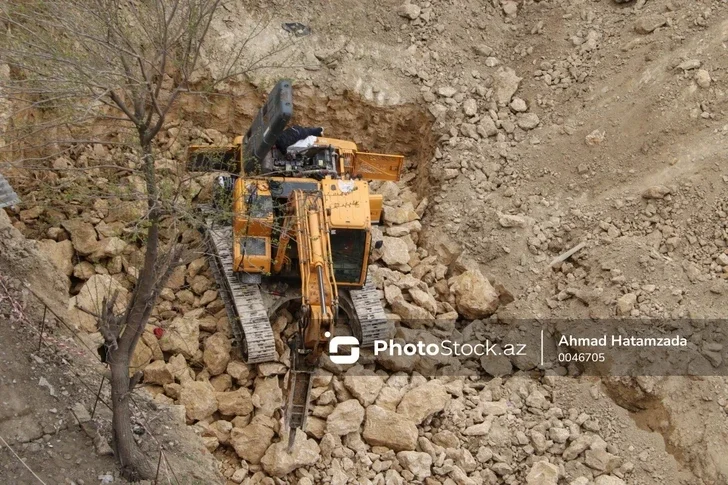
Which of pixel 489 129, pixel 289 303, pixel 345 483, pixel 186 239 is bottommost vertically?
pixel 345 483

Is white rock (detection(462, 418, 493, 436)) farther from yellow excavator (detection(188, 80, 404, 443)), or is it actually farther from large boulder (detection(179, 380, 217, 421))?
large boulder (detection(179, 380, 217, 421))

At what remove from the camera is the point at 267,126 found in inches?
420

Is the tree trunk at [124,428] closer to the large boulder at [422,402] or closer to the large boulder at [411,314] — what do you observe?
the large boulder at [422,402]

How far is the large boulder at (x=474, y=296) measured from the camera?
42.6 ft

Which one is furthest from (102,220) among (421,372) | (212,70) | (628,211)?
(628,211)

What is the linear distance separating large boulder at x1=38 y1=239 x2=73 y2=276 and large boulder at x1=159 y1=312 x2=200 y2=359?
172 centimetres

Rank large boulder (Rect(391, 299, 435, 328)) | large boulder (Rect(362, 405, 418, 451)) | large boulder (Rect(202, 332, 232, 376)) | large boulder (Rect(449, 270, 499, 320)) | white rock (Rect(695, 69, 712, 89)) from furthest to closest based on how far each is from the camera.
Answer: white rock (Rect(695, 69, 712, 89)) → large boulder (Rect(449, 270, 499, 320)) → large boulder (Rect(391, 299, 435, 328)) → large boulder (Rect(202, 332, 232, 376)) → large boulder (Rect(362, 405, 418, 451))

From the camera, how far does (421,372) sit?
11984 mm

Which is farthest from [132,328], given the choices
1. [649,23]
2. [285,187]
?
[649,23]

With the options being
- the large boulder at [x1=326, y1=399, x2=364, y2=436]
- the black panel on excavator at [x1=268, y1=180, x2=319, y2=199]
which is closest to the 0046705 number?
the large boulder at [x1=326, y1=399, x2=364, y2=436]

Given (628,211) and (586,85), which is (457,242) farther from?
(586,85)

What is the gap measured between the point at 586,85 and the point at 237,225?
713 centimetres

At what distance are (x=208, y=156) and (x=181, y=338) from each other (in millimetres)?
3031

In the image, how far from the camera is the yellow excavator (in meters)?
10.7
